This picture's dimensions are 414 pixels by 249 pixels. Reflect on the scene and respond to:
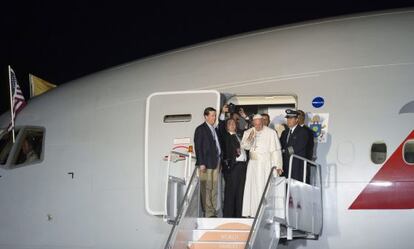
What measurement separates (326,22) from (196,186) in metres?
3.44

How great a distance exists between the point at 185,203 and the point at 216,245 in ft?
2.38

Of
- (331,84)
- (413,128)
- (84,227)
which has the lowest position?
(84,227)

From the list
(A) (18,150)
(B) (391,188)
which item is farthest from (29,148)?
(B) (391,188)

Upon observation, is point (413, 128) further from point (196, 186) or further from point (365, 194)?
point (196, 186)

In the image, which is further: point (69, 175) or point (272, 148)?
point (69, 175)

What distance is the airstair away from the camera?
9656mm

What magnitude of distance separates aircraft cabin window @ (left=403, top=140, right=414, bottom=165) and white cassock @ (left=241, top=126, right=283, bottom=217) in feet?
5.64

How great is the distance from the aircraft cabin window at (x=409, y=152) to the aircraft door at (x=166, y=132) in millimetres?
2812

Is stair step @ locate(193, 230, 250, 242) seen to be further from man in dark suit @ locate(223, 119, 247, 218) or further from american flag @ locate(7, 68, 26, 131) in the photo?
american flag @ locate(7, 68, 26, 131)

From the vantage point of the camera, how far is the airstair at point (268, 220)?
9.66 meters

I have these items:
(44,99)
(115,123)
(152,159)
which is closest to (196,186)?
(152,159)

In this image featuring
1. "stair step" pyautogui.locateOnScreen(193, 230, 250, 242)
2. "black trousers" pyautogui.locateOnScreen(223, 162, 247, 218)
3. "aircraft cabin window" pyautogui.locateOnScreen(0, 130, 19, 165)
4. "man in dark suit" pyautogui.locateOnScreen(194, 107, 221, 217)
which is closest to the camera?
"stair step" pyautogui.locateOnScreen(193, 230, 250, 242)

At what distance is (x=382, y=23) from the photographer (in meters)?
11.1

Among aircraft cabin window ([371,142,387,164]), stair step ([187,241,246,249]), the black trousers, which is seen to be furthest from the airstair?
aircraft cabin window ([371,142,387,164])
